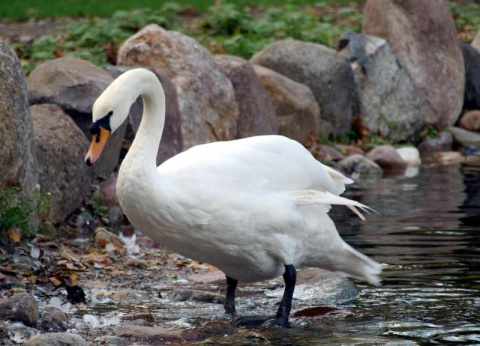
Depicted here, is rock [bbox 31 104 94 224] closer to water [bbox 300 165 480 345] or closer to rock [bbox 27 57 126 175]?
rock [bbox 27 57 126 175]

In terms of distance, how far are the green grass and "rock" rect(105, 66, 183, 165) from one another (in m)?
9.15

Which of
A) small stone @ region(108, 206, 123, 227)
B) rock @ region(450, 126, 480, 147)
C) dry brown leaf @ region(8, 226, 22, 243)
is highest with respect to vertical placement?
dry brown leaf @ region(8, 226, 22, 243)

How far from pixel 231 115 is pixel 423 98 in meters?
4.03

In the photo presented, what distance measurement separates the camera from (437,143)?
13.6 metres

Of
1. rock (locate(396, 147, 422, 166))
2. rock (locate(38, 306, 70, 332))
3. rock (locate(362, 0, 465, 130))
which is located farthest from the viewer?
rock (locate(362, 0, 465, 130))

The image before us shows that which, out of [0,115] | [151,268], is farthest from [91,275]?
[0,115]

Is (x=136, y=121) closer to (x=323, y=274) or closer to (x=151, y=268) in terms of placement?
(x=151, y=268)

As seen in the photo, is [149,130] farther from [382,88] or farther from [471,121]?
[471,121]

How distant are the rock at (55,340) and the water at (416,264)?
1171 mm

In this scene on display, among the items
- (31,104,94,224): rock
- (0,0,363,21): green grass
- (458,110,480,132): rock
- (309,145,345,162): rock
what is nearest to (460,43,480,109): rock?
(458,110,480,132): rock

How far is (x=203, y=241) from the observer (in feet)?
17.3


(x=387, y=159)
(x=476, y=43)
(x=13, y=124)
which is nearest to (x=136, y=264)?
(x=13, y=124)

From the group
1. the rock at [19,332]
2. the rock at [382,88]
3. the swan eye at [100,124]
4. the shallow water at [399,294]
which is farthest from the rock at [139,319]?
the rock at [382,88]

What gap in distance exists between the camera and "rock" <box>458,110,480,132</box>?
14.3 metres
